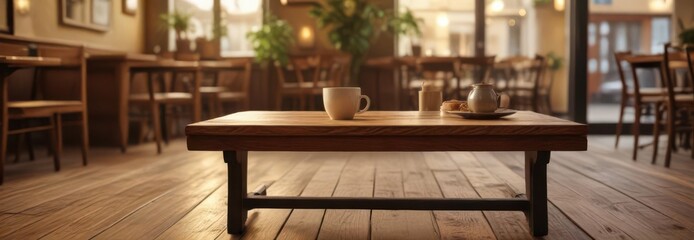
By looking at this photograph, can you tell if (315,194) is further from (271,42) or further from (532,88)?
(532,88)

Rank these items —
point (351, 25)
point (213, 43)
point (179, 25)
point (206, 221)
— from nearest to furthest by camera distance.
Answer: point (206, 221), point (351, 25), point (179, 25), point (213, 43)

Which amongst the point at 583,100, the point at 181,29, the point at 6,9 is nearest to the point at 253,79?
the point at 181,29

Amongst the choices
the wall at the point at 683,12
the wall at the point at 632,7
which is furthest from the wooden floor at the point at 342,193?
the wall at the point at 632,7

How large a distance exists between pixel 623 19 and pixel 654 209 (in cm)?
1214

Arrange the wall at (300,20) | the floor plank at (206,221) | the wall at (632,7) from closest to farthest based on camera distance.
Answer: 1. the floor plank at (206,221)
2. the wall at (300,20)
3. the wall at (632,7)

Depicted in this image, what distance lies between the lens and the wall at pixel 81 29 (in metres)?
5.51

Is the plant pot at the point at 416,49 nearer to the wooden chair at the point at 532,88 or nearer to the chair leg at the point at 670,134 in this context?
the wooden chair at the point at 532,88

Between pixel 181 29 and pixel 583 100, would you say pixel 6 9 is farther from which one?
pixel 583 100

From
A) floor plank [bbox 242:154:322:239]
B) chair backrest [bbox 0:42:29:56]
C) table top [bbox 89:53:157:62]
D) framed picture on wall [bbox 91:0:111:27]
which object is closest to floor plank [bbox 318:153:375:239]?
floor plank [bbox 242:154:322:239]

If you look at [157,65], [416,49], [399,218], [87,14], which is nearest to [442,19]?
[416,49]

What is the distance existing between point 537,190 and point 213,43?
677 cm

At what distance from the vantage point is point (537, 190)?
2.06 metres

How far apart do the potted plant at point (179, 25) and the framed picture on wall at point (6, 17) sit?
271 centimetres

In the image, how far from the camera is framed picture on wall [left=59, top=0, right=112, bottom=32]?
6.02 m
